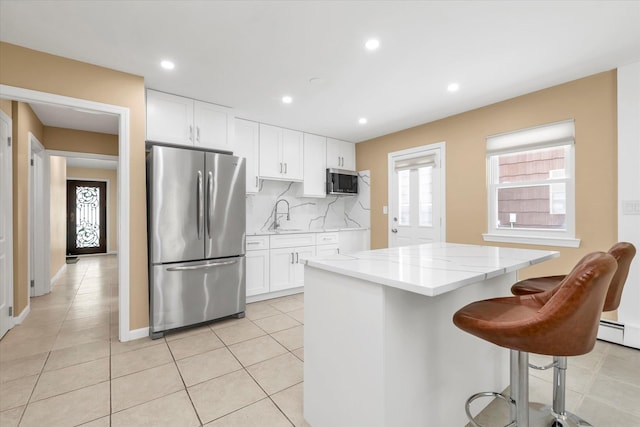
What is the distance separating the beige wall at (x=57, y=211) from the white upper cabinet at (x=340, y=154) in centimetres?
474

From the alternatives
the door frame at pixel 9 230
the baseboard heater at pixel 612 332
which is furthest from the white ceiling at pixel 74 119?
the baseboard heater at pixel 612 332

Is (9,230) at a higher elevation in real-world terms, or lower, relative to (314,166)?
lower

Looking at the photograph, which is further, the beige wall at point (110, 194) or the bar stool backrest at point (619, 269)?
the beige wall at point (110, 194)

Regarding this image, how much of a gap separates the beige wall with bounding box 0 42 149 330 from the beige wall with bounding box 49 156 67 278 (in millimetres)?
3567

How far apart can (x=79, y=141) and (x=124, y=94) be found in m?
2.54

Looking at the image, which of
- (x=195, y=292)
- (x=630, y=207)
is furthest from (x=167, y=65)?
(x=630, y=207)

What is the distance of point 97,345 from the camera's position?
8.59ft

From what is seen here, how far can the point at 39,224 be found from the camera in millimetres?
4086

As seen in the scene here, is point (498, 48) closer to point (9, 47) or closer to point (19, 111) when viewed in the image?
point (9, 47)

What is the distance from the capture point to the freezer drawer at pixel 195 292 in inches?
108

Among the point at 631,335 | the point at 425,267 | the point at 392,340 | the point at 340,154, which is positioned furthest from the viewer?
the point at 340,154

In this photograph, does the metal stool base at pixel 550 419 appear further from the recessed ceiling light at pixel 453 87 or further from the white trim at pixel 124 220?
the white trim at pixel 124 220

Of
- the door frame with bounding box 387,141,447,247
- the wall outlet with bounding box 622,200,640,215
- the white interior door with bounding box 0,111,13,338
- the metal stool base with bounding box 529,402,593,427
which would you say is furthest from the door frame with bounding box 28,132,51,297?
the wall outlet with bounding box 622,200,640,215

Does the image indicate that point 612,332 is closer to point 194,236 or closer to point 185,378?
point 185,378
